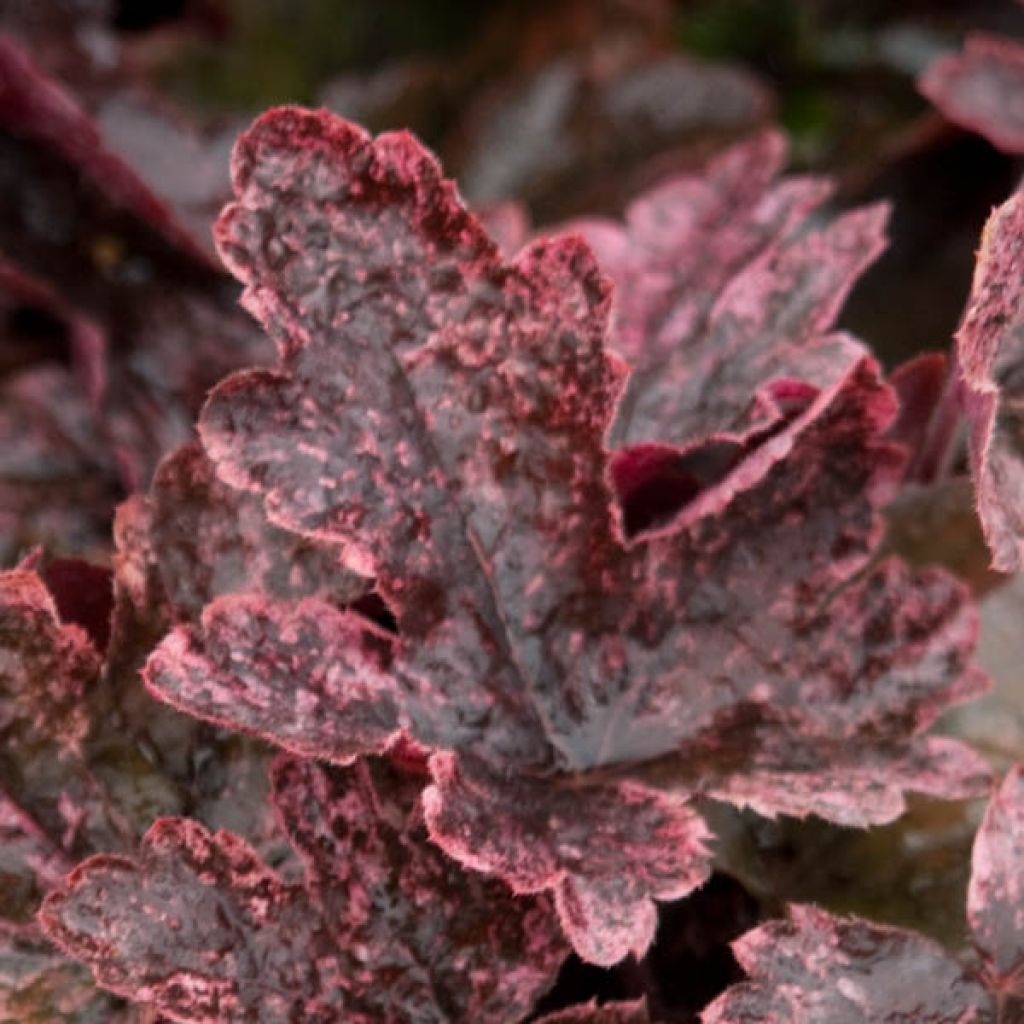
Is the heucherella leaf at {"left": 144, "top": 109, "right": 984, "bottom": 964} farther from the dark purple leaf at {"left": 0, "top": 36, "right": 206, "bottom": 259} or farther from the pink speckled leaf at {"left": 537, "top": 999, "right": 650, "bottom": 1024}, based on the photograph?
the dark purple leaf at {"left": 0, "top": 36, "right": 206, "bottom": 259}

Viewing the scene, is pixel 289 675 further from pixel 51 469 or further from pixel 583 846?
pixel 51 469

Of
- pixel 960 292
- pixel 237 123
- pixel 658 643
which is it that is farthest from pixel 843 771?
pixel 237 123

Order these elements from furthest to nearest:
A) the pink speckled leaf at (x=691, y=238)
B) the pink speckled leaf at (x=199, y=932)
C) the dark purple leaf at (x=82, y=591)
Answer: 1. the pink speckled leaf at (x=691, y=238)
2. the dark purple leaf at (x=82, y=591)
3. the pink speckled leaf at (x=199, y=932)

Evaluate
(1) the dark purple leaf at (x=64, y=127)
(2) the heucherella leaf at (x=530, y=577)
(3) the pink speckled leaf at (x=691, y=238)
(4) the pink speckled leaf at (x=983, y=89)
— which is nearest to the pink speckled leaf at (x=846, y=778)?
(2) the heucherella leaf at (x=530, y=577)

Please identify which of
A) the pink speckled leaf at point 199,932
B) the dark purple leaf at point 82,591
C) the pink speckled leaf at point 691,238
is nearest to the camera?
the pink speckled leaf at point 199,932

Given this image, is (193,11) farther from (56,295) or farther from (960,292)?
(960,292)

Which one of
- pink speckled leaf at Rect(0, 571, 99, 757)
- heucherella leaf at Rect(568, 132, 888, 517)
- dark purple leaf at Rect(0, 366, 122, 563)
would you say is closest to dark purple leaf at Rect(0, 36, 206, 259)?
dark purple leaf at Rect(0, 366, 122, 563)

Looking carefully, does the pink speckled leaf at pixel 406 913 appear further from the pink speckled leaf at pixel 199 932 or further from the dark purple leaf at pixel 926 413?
the dark purple leaf at pixel 926 413
